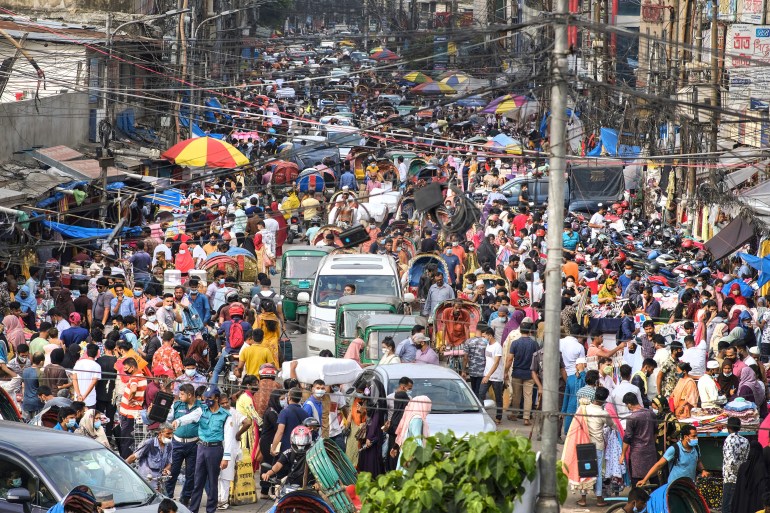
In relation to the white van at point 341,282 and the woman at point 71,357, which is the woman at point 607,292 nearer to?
the white van at point 341,282

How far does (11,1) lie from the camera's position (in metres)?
42.9

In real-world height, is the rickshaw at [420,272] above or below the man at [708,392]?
below

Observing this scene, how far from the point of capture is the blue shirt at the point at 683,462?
1324 centimetres

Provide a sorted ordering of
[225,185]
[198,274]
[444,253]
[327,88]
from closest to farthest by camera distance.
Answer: [198,274] → [444,253] → [225,185] → [327,88]

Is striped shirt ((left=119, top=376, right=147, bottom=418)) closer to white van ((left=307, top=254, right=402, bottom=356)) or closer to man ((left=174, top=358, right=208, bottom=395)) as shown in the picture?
man ((left=174, top=358, right=208, bottom=395))

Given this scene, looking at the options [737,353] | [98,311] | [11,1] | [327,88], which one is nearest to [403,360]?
[737,353]

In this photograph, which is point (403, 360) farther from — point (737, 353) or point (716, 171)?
point (716, 171)

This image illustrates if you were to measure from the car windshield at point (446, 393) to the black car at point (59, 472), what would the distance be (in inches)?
160

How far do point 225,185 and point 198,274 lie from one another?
1110cm

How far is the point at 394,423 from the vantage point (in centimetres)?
1420

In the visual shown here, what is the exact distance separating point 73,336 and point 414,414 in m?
5.35

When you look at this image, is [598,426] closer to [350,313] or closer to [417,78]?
[350,313]

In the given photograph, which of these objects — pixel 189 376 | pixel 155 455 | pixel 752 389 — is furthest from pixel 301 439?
pixel 752 389

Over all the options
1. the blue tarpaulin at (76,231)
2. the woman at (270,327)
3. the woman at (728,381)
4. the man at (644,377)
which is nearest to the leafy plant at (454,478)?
the man at (644,377)
